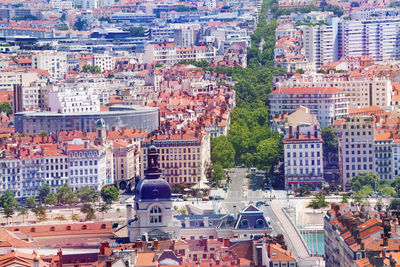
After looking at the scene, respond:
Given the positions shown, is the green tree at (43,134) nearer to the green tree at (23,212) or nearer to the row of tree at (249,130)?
the row of tree at (249,130)

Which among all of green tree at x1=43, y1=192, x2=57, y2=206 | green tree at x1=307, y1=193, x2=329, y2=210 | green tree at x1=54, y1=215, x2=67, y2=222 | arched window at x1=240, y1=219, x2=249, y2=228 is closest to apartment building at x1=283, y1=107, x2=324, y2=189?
green tree at x1=307, y1=193, x2=329, y2=210

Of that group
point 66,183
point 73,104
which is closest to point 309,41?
point 73,104

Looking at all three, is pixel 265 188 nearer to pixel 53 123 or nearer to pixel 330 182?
pixel 330 182

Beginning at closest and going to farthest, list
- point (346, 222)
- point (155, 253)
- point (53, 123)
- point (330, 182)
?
point (155, 253) → point (346, 222) → point (330, 182) → point (53, 123)

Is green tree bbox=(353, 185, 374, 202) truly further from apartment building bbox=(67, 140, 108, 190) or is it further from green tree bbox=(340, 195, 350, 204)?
apartment building bbox=(67, 140, 108, 190)

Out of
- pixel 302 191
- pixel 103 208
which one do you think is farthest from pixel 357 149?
pixel 103 208

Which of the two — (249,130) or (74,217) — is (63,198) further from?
(249,130)
